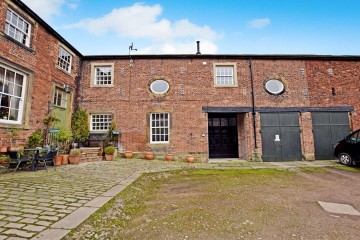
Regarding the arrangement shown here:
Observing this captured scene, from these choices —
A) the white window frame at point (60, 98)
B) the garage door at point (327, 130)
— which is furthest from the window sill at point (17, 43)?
the garage door at point (327, 130)

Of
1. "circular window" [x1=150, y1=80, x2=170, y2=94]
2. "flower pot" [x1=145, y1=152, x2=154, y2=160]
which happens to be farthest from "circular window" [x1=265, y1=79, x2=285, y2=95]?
"flower pot" [x1=145, y1=152, x2=154, y2=160]

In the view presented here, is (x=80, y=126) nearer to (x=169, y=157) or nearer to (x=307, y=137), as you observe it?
(x=169, y=157)

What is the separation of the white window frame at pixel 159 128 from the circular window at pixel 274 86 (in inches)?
257

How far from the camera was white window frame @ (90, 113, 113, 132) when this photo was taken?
39.6 ft

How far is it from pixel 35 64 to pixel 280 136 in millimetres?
13511

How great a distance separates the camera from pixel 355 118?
11961 mm

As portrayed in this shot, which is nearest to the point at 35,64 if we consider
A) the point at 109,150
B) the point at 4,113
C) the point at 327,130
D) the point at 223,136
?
the point at 4,113

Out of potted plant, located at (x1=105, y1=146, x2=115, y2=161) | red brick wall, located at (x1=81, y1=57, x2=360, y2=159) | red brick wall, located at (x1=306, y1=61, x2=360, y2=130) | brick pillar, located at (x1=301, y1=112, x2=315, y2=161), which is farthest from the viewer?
red brick wall, located at (x1=306, y1=61, x2=360, y2=130)

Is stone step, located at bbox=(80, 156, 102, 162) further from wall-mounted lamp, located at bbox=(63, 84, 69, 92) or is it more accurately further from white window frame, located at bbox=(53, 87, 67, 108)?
wall-mounted lamp, located at bbox=(63, 84, 69, 92)

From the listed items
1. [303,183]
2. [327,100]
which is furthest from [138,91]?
[327,100]

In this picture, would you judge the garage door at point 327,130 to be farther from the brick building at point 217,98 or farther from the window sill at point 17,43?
the window sill at point 17,43

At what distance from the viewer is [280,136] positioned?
11.7 metres

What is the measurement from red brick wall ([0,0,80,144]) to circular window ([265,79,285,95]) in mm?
12197

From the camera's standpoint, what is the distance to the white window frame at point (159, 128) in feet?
38.9
